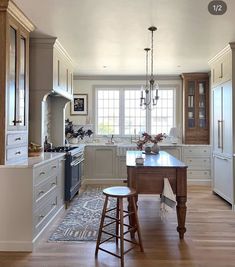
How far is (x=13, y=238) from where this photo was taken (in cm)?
299

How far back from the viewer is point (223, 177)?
5.09 metres

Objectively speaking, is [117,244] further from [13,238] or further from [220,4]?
[220,4]

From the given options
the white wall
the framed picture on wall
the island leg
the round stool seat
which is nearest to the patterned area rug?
the round stool seat

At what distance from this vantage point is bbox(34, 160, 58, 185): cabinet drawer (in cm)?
313

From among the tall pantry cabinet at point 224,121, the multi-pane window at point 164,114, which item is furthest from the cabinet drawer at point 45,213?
the multi-pane window at point 164,114

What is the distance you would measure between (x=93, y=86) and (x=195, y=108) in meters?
2.56

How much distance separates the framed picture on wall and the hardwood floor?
12.2 feet

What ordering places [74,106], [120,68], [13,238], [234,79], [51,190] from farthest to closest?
[74,106]
[120,68]
[234,79]
[51,190]
[13,238]

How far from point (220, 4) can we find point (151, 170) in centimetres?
195

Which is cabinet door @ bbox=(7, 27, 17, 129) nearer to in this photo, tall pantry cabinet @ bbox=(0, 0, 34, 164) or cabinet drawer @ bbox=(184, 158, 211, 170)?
tall pantry cabinet @ bbox=(0, 0, 34, 164)

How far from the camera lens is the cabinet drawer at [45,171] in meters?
3.13

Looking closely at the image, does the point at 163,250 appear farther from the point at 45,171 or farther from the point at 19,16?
the point at 19,16

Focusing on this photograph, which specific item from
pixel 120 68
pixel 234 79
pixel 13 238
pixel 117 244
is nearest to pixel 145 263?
pixel 117 244

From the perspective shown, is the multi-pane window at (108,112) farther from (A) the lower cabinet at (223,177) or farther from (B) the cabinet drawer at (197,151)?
(A) the lower cabinet at (223,177)
